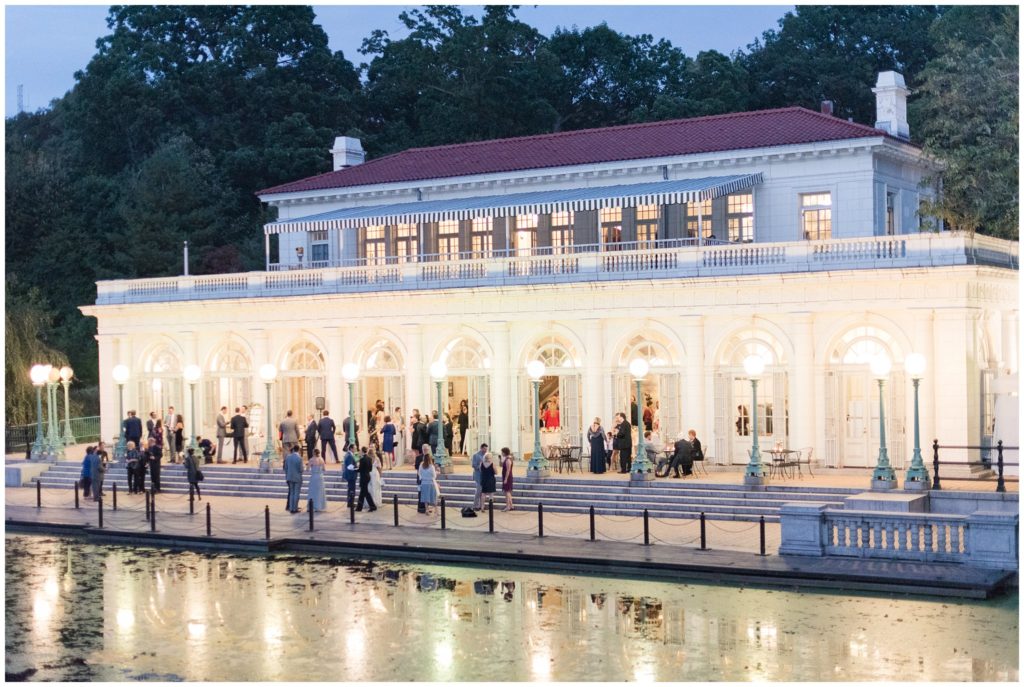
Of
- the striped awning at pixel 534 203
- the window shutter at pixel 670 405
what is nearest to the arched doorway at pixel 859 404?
the window shutter at pixel 670 405

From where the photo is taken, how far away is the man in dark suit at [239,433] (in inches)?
1529

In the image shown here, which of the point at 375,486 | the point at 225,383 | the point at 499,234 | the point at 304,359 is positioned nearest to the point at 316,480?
the point at 375,486

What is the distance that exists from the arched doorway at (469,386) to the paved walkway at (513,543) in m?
6.70

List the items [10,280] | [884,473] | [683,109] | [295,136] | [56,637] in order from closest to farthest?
[56,637] < [884,473] < [10,280] < [683,109] < [295,136]

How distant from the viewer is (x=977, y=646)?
17594 mm

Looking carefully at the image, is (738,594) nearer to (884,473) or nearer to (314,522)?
(884,473)

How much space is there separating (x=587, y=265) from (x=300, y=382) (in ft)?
31.2

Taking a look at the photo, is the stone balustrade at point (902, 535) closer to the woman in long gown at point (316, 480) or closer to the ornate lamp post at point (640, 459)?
the ornate lamp post at point (640, 459)

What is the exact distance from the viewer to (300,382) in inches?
1646

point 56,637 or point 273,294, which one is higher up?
point 273,294

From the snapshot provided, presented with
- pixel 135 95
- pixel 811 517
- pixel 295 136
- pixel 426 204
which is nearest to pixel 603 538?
pixel 811 517

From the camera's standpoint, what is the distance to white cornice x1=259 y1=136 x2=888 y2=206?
38219mm

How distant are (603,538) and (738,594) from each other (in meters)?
5.67

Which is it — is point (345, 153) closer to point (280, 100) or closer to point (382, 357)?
point (382, 357)
